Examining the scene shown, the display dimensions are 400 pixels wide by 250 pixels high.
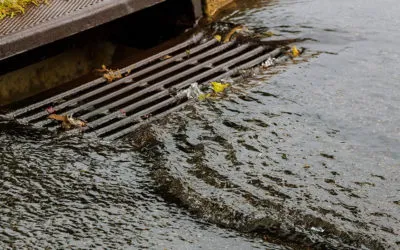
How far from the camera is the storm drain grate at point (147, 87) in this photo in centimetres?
446

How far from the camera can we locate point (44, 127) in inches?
172

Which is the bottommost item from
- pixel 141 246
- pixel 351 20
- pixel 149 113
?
pixel 141 246

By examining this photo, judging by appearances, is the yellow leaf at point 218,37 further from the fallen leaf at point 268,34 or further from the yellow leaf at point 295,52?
the yellow leaf at point 295,52

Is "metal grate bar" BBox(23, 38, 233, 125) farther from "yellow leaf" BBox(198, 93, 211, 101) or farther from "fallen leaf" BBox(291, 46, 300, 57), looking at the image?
"fallen leaf" BBox(291, 46, 300, 57)

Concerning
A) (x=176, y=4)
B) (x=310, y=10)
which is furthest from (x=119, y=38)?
(x=310, y=10)

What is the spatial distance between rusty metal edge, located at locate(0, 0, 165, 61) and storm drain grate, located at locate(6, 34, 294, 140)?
46 centimetres

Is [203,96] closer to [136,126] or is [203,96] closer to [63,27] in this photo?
[136,126]

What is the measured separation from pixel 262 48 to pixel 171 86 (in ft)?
3.27

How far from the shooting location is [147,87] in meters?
4.87

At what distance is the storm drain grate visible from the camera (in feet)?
14.6

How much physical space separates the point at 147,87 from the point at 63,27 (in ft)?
2.58

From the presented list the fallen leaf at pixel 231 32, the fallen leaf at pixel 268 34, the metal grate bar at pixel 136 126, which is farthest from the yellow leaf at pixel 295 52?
the metal grate bar at pixel 136 126

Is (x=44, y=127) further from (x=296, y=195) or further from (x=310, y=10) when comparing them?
(x=310, y=10)

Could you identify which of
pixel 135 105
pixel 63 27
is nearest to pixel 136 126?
pixel 135 105
